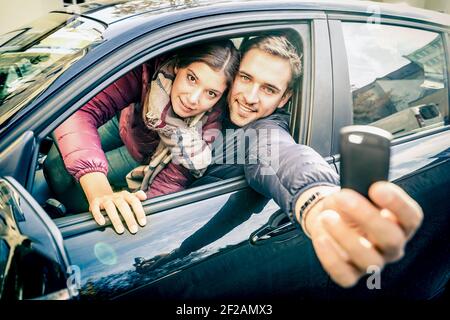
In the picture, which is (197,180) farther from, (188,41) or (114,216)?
(188,41)

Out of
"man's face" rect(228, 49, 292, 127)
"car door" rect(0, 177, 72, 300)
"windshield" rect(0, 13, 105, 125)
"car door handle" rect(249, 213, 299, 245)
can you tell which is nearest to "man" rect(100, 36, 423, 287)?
"man's face" rect(228, 49, 292, 127)

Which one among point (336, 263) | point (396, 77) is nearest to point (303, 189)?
point (336, 263)

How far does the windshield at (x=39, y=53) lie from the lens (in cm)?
120

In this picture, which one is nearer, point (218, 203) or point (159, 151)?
point (218, 203)

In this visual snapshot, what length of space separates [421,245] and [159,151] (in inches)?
42.9

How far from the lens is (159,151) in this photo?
1510 mm

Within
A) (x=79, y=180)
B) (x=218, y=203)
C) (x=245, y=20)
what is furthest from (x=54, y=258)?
(x=245, y=20)

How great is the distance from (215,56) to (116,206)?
0.62 meters

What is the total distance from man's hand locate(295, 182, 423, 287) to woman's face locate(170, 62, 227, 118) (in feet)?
2.45

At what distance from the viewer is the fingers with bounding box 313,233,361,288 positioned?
0.77 meters

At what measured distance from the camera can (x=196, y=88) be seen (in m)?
1.42

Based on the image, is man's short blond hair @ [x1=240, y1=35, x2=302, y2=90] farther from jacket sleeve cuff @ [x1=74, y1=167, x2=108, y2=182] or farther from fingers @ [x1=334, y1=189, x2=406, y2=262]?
fingers @ [x1=334, y1=189, x2=406, y2=262]

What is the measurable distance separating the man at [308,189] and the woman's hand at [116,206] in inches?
12.6
